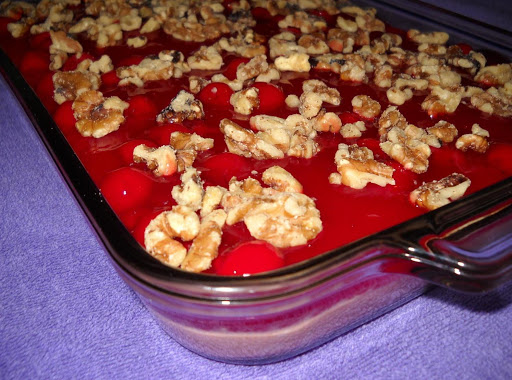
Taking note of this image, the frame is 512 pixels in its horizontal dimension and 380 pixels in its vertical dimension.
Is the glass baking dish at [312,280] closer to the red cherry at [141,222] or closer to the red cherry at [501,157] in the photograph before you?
the red cherry at [141,222]

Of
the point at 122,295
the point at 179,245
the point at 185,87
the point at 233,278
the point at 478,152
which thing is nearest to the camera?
the point at 233,278

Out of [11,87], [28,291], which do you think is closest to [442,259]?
[28,291]

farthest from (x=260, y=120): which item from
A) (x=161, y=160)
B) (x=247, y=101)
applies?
(x=161, y=160)

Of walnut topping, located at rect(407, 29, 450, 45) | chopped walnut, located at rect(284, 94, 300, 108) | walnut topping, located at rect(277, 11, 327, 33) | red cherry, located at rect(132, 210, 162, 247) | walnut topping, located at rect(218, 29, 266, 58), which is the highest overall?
walnut topping, located at rect(407, 29, 450, 45)

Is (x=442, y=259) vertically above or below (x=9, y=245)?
above

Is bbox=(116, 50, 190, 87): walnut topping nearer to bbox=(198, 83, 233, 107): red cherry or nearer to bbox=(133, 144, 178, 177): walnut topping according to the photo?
bbox=(198, 83, 233, 107): red cherry

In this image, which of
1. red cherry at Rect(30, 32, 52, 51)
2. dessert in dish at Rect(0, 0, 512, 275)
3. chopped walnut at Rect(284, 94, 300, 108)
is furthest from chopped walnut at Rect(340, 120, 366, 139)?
red cherry at Rect(30, 32, 52, 51)

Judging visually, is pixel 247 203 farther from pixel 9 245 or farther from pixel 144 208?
pixel 9 245
